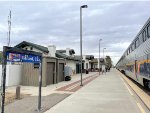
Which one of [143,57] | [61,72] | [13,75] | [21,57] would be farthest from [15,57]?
[61,72]

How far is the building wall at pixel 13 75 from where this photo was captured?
65.2 feet

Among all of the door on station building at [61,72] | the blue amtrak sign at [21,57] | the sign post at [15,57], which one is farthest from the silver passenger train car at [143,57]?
the door on station building at [61,72]

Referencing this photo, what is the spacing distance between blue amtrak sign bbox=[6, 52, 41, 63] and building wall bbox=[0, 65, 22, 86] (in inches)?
428

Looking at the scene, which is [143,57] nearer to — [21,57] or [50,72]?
[21,57]

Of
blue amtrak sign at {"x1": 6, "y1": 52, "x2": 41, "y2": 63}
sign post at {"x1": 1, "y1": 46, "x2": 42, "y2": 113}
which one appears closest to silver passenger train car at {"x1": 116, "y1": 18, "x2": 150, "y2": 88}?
blue amtrak sign at {"x1": 6, "y1": 52, "x2": 41, "y2": 63}

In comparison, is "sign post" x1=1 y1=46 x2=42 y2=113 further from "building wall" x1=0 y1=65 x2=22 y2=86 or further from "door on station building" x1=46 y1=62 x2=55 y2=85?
"door on station building" x1=46 y1=62 x2=55 y2=85

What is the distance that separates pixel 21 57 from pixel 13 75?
12.9 meters

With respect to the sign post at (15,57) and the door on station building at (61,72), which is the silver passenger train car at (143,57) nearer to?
the sign post at (15,57)

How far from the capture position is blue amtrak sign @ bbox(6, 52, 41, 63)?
732 centimetres

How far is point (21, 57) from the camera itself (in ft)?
26.8

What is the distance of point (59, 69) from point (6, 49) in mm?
18655

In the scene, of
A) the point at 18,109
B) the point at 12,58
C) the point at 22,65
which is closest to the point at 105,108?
the point at 18,109

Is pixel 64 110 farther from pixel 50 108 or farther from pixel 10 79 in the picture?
pixel 10 79

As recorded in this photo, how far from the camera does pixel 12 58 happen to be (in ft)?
24.5
